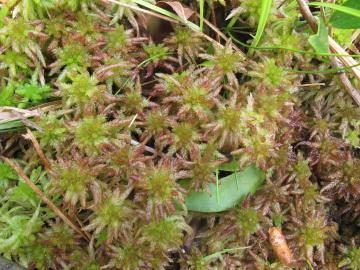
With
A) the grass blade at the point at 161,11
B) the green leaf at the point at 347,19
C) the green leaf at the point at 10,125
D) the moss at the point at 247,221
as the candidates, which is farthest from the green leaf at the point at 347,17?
the green leaf at the point at 10,125

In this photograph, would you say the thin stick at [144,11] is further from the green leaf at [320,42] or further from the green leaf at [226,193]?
the green leaf at [226,193]

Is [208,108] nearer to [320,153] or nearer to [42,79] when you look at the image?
[320,153]

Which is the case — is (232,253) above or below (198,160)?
below

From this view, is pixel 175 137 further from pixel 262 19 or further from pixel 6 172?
pixel 6 172

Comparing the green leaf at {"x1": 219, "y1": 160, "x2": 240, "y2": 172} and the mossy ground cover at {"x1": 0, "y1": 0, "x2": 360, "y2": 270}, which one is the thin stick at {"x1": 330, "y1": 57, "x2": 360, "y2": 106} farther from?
the green leaf at {"x1": 219, "y1": 160, "x2": 240, "y2": 172}

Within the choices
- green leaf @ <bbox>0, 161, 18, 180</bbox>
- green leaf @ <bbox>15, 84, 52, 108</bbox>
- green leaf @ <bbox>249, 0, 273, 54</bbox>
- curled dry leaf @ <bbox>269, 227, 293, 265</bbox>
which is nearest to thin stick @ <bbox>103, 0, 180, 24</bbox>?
green leaf @ <bbox>249, 0, 273, 54</bbox>

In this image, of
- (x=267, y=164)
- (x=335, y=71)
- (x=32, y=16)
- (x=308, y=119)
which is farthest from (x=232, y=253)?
(x=32, y=16)
